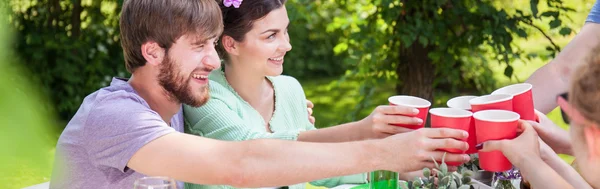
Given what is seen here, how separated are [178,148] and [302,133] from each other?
681 mm

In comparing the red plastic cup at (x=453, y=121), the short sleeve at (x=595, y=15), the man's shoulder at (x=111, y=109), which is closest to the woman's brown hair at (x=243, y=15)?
the man's shoulder at (x=111, y=109)

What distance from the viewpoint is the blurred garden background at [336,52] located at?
Result: 17.1 ft

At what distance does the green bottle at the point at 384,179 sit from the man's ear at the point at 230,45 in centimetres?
81

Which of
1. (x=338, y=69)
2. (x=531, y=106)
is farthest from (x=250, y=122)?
(x=338, y=69)

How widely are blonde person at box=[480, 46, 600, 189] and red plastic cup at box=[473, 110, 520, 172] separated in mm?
23

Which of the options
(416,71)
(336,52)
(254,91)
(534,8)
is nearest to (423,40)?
(416,71)

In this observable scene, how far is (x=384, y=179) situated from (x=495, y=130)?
15.9 inches

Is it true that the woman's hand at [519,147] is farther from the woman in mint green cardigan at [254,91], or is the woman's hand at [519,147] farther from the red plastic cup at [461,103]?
the woman in mint green cardigan at [254,91]

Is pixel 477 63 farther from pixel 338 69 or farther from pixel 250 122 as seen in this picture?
pixel 250 122

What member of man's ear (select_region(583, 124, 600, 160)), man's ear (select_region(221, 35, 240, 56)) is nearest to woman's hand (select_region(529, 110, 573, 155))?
man's ear (select_region(583, 124, 600, 160))

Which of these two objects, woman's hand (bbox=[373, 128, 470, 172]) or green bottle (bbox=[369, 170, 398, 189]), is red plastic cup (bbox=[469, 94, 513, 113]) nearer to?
woman's hand (bbox=[373, 128, 470, 172])

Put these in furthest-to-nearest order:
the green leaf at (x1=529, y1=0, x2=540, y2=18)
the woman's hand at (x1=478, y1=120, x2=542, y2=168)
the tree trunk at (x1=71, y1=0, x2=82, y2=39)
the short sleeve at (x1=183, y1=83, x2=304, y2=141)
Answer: the tree trunk at (x1=71, y1=0, x2=82, y2=39)
the green leaf at (x1=529, y1=0, x2=540, y2=18)
the short sleeve at (x1=183, y1=83, x2=304, y2=141)
the woman's hand at (x1=478, y1=120, x2=542, y2=168)

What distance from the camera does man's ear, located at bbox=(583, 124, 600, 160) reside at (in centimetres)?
→ 189

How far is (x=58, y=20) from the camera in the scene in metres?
6.26
